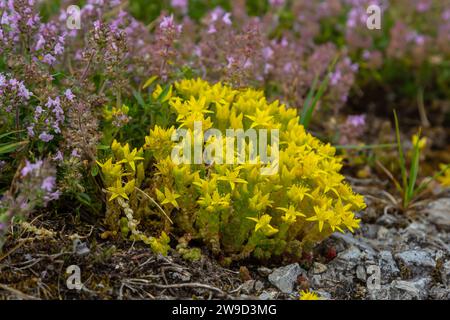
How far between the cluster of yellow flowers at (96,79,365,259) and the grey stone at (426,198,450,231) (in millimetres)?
1015

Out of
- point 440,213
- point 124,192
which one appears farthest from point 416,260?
point 124,192

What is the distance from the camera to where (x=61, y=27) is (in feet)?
13.4

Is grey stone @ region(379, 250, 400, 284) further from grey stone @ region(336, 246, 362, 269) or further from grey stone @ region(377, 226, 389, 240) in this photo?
grey stone @ region(377, 226, 389, 240)

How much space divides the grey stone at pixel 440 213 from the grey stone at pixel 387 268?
748 mm

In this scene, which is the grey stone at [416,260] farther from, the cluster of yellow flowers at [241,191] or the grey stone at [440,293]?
the cluster of yellow flowers at [241,191]

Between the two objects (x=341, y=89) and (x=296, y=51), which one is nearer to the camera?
(x=341, y=89)

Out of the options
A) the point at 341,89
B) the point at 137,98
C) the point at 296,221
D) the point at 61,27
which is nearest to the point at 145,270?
the point at 296,221

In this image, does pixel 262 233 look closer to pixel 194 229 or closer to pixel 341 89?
pixel 194 229

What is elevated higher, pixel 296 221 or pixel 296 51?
pixel 296 51

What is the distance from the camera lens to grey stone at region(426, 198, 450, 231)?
4109mm

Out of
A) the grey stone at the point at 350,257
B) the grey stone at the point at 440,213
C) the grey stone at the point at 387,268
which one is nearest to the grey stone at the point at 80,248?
the grey stone at the point at 350,257
